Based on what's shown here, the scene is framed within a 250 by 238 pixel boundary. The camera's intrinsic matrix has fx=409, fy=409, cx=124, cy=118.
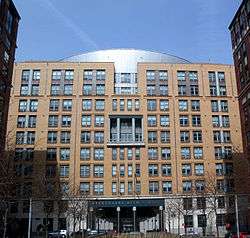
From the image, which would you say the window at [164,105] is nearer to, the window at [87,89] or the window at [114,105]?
the window at [114,105]

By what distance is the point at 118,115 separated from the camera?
9881cm

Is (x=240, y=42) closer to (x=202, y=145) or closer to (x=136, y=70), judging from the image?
(x=202, y=145)

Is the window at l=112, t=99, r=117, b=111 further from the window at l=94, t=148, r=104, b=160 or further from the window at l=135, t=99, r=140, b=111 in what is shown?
the window at l=94, t=148, r=104, b=160

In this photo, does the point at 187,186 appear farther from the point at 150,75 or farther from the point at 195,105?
the point at 150,75

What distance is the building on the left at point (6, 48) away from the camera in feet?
206

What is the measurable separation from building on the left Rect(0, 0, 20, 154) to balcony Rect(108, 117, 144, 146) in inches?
1423

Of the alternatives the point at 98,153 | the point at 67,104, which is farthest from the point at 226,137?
the point at 67,104

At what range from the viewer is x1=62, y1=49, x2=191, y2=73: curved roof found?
373 feet

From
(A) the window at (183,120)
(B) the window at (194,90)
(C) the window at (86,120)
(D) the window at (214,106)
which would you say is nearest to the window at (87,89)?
(C) the window at (86,120)

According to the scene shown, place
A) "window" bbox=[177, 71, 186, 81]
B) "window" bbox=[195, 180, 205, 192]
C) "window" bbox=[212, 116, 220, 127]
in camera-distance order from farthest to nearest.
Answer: "window" bbox=[177, 71, 186, 81]
"window" bbox=[212, 116, 220, 127]
"window" bbox=[195, 180, 205, 192]

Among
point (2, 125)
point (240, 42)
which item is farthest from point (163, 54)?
point (2, 125)

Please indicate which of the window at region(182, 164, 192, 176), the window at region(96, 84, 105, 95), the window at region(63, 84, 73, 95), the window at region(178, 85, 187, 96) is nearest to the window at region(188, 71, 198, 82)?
the window at region(178, 85, 187, 96)

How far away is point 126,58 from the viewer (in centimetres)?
11550

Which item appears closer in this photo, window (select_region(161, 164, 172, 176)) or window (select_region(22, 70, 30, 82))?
window (select_region(161, 164, 172, 176))
